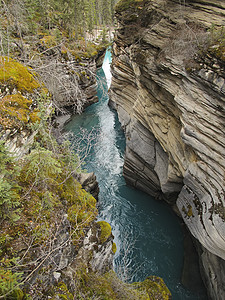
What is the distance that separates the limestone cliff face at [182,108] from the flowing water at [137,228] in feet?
4.36

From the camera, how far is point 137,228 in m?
12.6

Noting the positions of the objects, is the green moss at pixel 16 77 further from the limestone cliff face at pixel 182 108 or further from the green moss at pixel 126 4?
the green moss at pixel 126 4

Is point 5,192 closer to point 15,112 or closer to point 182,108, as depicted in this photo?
point 15,112

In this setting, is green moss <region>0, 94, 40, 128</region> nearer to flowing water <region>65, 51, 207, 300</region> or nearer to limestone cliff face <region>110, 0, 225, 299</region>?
flowing water <region>65, 51, 207, 300</region>

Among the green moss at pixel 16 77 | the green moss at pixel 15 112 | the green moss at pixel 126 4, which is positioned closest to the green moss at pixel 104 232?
the green moss at pixel 15 112

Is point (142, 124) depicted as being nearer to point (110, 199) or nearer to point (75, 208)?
point (110, 199)

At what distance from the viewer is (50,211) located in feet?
17.8

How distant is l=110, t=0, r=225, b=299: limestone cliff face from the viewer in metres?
6.88

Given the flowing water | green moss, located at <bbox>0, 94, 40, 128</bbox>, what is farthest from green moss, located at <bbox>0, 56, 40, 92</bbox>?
the flowing water

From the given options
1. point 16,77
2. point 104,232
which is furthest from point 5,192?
point 16,77

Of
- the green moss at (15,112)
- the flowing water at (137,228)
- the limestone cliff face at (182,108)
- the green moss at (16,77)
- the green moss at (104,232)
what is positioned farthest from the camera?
the flowing water at (137,228)

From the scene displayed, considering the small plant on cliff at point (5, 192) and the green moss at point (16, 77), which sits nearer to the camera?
the small plant on cliff at point (5, 192)

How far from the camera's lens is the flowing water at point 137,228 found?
10.3 m

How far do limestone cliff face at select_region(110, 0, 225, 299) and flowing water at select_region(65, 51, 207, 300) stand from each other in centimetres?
133
